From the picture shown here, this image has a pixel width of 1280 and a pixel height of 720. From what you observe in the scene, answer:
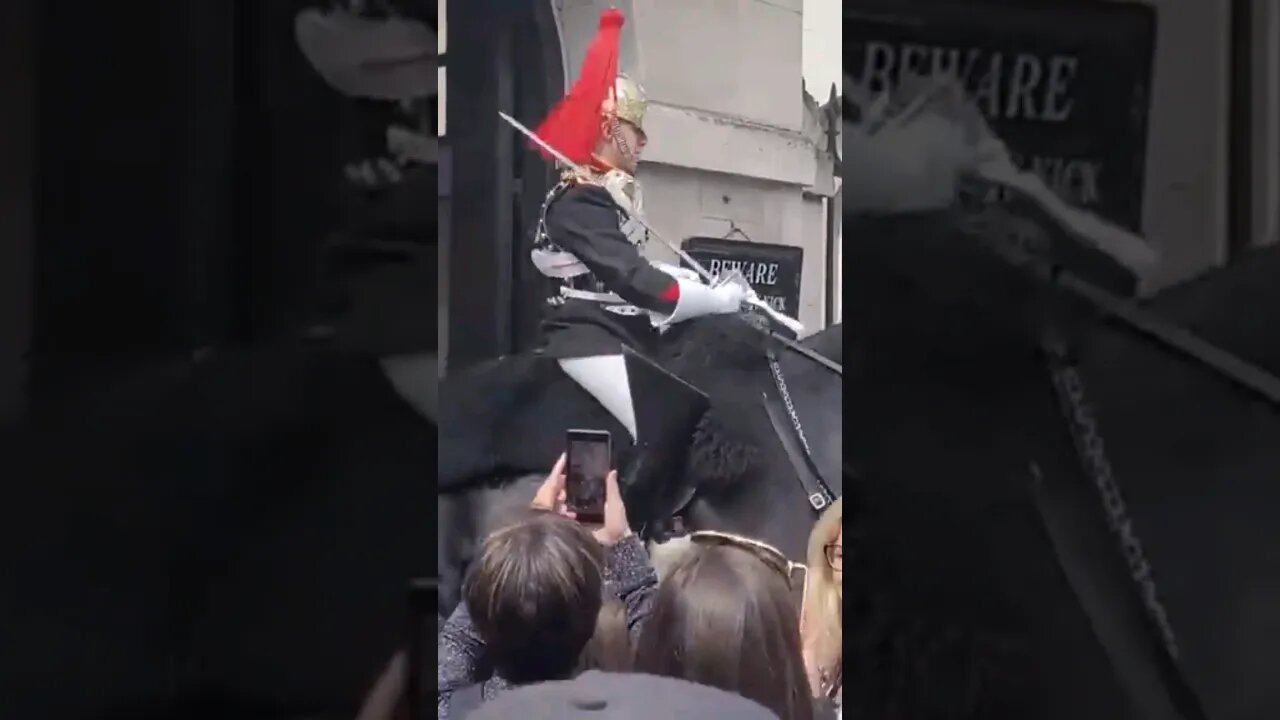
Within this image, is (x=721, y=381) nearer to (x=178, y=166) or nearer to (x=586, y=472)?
(x=586, y=472)

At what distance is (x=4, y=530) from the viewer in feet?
2.69

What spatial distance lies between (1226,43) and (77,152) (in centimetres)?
87

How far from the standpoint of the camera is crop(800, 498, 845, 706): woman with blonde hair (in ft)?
2.77

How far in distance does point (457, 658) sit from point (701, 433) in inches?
9.5

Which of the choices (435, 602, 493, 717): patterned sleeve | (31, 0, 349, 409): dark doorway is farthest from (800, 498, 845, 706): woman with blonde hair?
(31, 0, 349, 409): dark doorway

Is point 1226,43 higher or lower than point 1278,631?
higher

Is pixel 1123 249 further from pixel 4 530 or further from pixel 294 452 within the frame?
pixel 4 530

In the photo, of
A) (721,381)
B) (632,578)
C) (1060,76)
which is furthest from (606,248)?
(1060,76)

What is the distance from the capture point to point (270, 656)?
0.84 metres

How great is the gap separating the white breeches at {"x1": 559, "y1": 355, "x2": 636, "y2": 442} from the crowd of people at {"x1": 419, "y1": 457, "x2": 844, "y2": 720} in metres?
0.05

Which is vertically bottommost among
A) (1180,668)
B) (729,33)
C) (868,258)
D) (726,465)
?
(1180,668)

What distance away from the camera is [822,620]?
2.77ft

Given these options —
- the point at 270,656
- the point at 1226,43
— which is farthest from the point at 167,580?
the point at 1226,43

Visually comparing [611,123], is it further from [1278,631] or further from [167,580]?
[1278,631]
